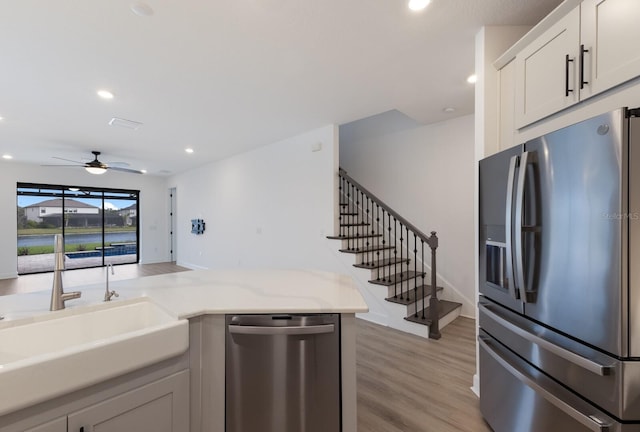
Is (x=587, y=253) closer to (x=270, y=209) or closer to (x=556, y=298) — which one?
(x=556, y=298)

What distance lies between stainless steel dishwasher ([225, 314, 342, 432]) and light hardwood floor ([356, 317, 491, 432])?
73 centimetres

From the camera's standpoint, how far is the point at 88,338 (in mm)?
1402

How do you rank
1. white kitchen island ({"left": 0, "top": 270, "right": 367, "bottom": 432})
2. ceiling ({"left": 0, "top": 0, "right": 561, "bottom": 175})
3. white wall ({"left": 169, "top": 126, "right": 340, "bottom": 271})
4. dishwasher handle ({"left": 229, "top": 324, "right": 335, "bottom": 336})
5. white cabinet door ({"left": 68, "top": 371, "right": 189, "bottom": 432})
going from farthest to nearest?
white wall ({"left": 169, "top": 126, "right": 340, "bottom": 271}), ceiling ({"left": 0, "top": 0, "right": 561, "bottom": 175}), dishwasher handle ({"left": 229, "top": 324, "right": 335, "bottom": 336}), white kitchen island ({"left": 0, "top": 270, "right": 367, "bottom": 432}), white cabinet door ({"left": 68, "top": 371, "right": 189, "bottom": 432})

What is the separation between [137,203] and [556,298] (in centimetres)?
1000

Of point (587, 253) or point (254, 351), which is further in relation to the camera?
point (254, 351)

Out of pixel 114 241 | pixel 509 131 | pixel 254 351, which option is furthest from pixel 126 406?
pixel 114 241

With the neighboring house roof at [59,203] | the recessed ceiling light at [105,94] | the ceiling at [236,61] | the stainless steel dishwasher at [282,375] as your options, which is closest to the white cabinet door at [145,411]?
the stainless steel dishwasher at [282,375]

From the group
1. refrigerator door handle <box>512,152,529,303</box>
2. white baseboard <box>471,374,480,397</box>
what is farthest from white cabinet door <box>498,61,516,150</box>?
white baseboard <box>471,374,480,397</box>

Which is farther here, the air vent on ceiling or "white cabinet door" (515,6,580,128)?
the air vent on ceiling

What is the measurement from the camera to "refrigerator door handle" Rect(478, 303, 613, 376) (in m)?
1.10

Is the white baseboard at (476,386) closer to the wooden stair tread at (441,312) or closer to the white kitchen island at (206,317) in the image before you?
the wooden stair tread at (441,312)

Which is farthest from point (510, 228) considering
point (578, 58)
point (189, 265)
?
point (189, 265)

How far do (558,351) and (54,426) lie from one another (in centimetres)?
198

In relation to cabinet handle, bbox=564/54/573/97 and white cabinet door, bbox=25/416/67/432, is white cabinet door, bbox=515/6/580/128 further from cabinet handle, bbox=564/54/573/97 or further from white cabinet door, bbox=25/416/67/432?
white cabinet door, bbox=25/416/67/432
